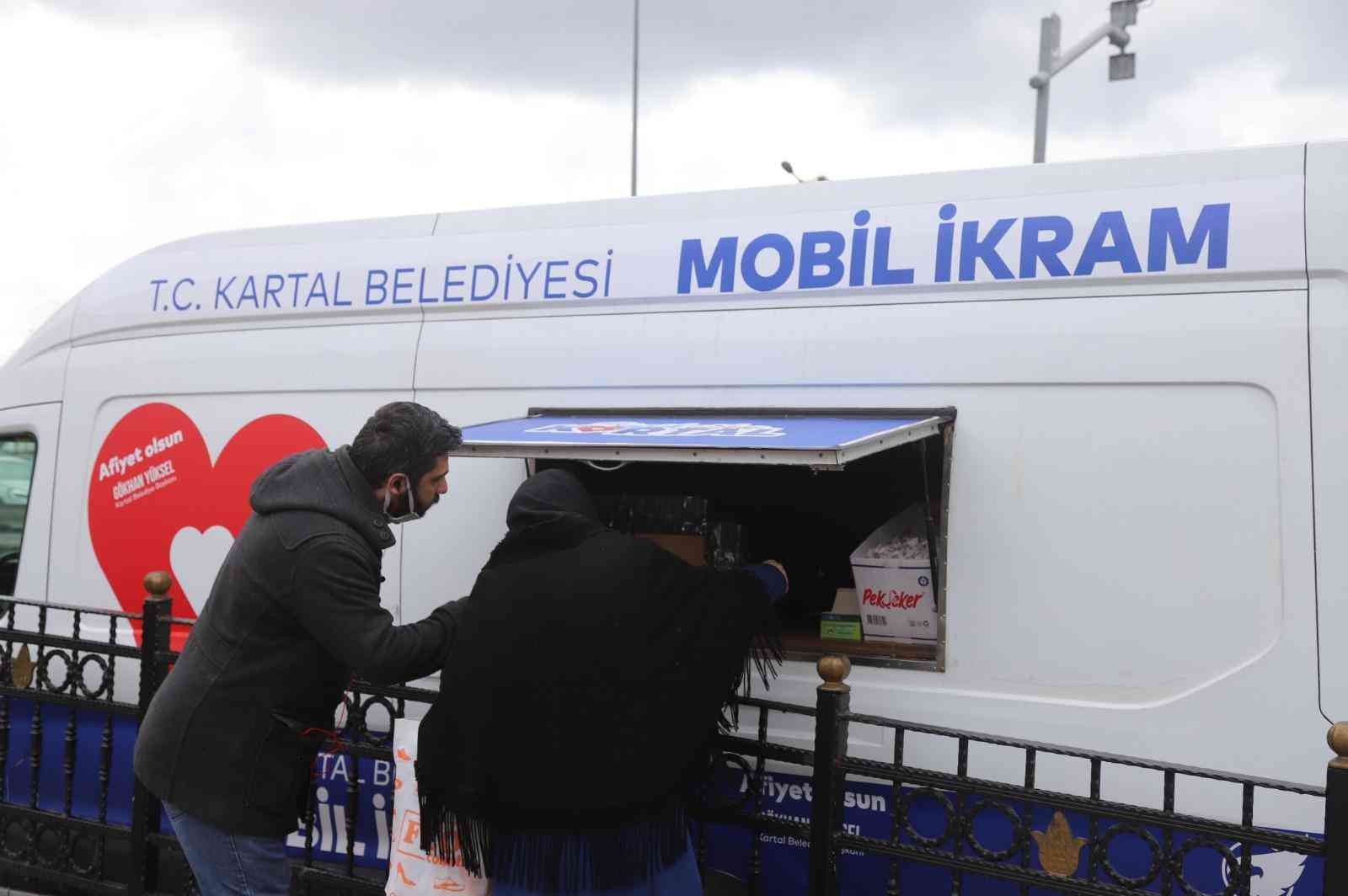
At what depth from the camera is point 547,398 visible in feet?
13.2

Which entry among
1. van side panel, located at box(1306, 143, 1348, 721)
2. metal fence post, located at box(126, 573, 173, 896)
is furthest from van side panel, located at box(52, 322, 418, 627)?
van side panel, located at box(1306, 143, 1348, 721)

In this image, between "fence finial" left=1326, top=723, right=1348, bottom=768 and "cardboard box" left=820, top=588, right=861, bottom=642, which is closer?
"fence finial" left=1326, top=723, right=1348, bottom=768

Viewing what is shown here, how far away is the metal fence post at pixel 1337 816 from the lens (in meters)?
2.45

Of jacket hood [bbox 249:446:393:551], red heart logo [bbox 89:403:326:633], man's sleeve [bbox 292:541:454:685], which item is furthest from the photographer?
red heart logo [bbox 89:403:326:633]

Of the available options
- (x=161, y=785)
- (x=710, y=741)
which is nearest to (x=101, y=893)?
(x=161, y=785)

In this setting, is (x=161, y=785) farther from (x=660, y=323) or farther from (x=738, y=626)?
(x=660, y=323)

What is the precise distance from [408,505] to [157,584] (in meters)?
1.50

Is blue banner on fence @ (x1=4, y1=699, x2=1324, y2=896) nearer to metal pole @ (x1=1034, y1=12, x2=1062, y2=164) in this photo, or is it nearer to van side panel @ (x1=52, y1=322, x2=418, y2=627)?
van side panel @ (x1=52, y1=322, x2=418, y2=627)

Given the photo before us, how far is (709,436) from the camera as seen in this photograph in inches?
122

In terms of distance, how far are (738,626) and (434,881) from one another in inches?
42.0

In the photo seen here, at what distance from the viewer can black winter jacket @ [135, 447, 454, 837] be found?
262 cm

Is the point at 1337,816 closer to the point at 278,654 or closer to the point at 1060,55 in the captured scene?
the point at 278,654

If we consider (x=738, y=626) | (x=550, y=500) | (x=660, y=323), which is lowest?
(x=738, y=626)

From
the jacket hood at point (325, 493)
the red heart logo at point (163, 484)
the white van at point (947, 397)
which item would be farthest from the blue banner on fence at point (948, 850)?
the red heart logo at point (163, 484)
